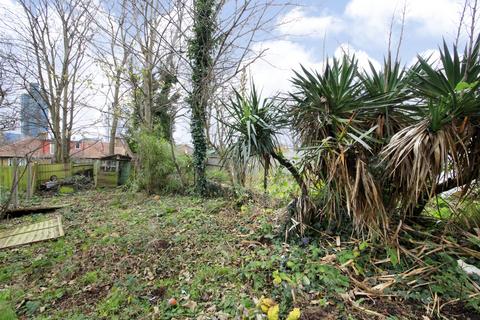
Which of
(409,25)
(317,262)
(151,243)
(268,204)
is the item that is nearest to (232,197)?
(268,204)

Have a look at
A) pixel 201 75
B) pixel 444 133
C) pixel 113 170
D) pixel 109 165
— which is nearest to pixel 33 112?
pixel 109 165

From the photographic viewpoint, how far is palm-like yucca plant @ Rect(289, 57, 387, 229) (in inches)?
100

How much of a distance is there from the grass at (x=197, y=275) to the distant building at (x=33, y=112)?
879 cm

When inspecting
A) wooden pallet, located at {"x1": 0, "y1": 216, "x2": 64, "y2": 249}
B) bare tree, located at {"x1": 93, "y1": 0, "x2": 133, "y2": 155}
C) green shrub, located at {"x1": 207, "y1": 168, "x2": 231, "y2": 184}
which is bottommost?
wooden pallet, located at {"x1": 0, "y1": 216, "x2": 64, "y2": 249}

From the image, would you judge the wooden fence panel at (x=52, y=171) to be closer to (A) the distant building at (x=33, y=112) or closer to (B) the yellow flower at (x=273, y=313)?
(A) the distant building at (x=33, y=112)

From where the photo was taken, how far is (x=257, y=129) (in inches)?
119

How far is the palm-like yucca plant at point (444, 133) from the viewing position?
86.3 inches

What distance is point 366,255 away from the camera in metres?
2.59

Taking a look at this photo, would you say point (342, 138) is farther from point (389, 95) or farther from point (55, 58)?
point (55, 58)

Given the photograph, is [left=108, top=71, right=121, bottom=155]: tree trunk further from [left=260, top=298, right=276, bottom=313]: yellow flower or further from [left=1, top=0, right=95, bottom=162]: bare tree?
[left=260, top=298, right=276, bottom=313]: yellow flower

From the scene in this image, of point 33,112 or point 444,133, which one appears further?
point 33,112

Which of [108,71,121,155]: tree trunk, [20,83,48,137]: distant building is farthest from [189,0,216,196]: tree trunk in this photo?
[20,83,48,137]: distant building

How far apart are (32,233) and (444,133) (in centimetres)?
600

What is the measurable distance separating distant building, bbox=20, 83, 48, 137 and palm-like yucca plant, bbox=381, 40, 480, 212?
1234cm
